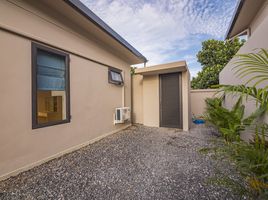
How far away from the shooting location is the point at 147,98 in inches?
233

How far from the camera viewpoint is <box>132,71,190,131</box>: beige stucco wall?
5.47m

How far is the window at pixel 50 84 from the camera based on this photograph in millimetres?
2369

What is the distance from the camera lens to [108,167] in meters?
2.37

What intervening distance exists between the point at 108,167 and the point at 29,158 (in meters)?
1.40

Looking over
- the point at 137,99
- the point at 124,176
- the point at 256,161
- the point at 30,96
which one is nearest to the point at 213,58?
the point at 137,99

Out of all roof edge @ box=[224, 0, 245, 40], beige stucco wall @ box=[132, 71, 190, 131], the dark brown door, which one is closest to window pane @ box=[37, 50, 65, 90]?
beige stucco wall @ box=[132, 71, 190, 131]

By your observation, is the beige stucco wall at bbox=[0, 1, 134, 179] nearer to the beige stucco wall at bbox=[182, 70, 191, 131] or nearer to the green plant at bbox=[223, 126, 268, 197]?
the green plant at bbox=[223, 126, 268, 197]

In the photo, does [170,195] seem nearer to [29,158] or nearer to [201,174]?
[201,174]

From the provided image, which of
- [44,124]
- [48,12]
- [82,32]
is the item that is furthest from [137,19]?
[44,124]

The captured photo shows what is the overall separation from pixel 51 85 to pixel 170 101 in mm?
4264

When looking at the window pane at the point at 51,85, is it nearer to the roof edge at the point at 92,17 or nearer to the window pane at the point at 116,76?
the roof edge at the point at 92,17

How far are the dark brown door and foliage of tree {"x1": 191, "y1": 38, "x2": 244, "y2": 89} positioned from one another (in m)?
6.37

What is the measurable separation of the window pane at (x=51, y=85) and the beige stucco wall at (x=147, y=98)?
145 inches

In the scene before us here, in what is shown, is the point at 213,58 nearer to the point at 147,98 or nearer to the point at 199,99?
the point at 199,99
